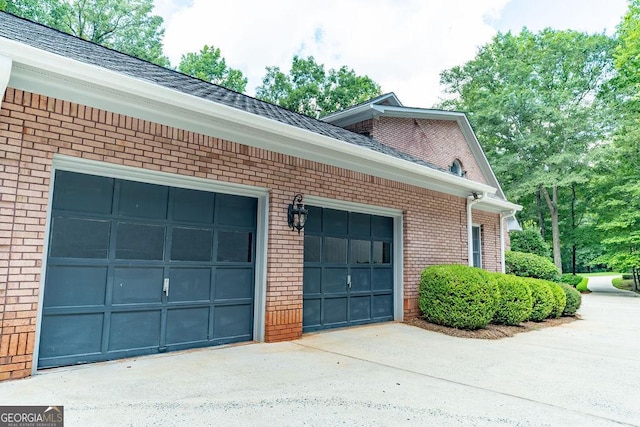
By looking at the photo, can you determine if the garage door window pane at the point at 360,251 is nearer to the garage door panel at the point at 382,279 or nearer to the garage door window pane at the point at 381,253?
the garage door window pane at the point at 381,253

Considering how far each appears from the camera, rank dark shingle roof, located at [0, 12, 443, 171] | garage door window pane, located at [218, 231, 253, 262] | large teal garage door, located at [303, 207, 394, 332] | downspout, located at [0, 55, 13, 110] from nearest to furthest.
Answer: downspout, located at [0, 55, 13, 110]
dark shingle roof, located at [0, 12, 443, 171]
garage door window pane, located at [218, 231, 253, 262]
large teal garage door, located at [303, 207, 394, 332]

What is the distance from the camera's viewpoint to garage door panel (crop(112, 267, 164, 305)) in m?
4.59

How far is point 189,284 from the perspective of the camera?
5199 millimetres

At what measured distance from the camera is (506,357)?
5.54 meters

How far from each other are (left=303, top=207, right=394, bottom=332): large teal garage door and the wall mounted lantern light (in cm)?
51

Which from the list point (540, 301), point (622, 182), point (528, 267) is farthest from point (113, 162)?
point (622, 182)

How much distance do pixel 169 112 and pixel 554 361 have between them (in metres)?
5.99

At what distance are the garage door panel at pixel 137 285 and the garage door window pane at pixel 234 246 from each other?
90cm

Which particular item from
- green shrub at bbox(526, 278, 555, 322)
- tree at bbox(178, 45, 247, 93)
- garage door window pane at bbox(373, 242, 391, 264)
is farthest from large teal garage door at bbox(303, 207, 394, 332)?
tree at bbox(178, 45, 247, 93)

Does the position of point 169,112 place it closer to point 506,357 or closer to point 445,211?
point 506,357

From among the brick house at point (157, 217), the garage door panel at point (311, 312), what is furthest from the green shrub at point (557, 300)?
the garage door panel at point (311, 312)

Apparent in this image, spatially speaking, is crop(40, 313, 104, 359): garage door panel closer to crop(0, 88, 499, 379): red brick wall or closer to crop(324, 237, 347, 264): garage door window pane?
crop(0, 88, 499, 379): red brick wall

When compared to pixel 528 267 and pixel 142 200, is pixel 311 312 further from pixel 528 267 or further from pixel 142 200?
pixel 528 267

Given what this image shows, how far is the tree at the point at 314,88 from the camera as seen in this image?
86.9ft
